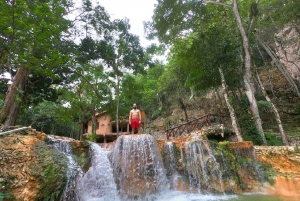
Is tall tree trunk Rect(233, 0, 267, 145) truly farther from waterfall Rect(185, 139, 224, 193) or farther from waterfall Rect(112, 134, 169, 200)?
waterfall Rect(112, 134, 169, 200)

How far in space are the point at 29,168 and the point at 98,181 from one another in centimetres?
264

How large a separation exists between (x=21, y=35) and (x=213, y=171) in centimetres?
848

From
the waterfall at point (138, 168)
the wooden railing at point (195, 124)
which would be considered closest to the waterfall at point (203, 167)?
the waterfall at point (138, 168)

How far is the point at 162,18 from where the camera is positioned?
1300 centimetres

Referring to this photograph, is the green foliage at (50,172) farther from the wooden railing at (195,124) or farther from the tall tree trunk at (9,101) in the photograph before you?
the wooden railing at (195,124)

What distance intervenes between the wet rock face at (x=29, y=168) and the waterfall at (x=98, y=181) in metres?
1.06

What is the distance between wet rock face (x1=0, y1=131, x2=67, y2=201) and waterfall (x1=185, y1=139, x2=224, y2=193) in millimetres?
4855

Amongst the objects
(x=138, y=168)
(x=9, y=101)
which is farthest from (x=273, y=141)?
(x=9, y=101)

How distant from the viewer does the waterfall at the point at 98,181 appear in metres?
5.90

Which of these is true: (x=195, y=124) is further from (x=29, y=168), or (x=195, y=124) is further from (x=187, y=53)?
(x=29, y=168)

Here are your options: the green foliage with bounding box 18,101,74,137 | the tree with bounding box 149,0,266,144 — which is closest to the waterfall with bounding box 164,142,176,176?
the tree with bounding box 149,0,266,144

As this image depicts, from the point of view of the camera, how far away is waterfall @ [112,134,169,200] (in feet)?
20.5

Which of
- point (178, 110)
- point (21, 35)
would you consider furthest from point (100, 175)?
point (178, 110)

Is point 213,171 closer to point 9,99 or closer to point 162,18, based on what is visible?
point 9,99
